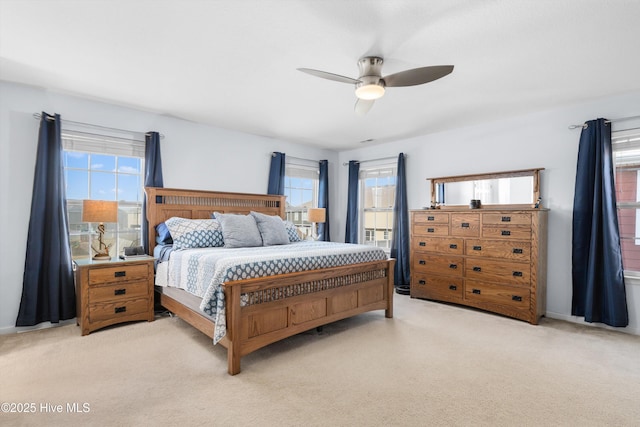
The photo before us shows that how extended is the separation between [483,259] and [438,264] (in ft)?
2.00

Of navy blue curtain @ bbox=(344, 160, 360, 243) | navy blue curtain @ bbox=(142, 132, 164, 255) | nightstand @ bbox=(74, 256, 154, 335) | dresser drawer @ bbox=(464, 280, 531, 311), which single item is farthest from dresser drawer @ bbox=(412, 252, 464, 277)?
navy blue curtain @ bbox=(142, 132, 164, 255)

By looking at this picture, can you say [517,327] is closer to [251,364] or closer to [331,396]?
[331,396]

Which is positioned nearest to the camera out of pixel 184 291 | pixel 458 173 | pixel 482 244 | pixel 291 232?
A: pixel 184 291

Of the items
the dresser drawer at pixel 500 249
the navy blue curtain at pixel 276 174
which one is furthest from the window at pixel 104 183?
the dresser drawer at pixel 500 249

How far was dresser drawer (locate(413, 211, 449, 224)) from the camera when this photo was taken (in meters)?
4.39

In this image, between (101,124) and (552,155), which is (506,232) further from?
(101,124)

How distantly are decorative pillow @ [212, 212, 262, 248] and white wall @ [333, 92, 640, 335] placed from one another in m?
3.08

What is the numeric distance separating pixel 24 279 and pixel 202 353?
81.1 inches

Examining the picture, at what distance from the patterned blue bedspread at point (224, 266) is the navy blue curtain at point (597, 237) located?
2.36 m

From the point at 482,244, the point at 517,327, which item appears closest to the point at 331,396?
the point at 517,327

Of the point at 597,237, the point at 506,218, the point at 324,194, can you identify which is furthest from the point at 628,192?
the point at 324,194

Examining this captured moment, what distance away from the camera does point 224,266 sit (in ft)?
8.15

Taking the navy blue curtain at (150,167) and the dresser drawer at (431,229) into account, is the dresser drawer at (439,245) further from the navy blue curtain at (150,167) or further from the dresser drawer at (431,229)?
the navy blue curtain at (150,167)

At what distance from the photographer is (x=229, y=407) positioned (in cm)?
198
